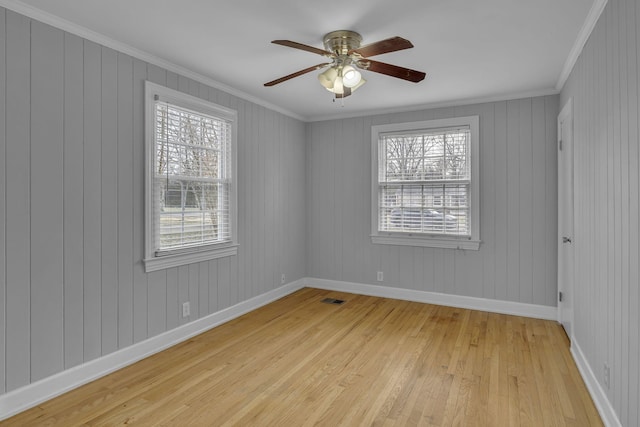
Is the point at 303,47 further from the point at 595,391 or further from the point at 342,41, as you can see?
the point at 595,391

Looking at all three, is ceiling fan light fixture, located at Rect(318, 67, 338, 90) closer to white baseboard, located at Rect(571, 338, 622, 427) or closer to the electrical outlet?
the electrical outlet

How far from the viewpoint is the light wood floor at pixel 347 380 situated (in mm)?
2266

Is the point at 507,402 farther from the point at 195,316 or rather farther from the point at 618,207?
the point at 195,316

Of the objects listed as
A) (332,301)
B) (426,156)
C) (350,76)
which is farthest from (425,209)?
(350,76)

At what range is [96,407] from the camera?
237 cm

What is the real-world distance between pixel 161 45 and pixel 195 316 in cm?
252

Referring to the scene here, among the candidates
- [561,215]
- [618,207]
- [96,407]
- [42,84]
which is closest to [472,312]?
[561,215]

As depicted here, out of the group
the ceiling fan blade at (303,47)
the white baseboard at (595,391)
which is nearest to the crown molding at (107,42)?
the ceiling fan blade at (303,47)

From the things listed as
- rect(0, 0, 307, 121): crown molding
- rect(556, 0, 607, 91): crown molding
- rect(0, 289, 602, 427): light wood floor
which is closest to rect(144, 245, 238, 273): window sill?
rect(0, 289, 602, 427): light wood floor

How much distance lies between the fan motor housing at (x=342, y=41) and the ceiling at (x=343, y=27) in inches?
1.9

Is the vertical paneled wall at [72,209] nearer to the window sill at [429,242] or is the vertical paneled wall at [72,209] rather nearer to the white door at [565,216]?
the window sill at [429,242]

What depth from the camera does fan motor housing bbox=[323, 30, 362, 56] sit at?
2.64 m

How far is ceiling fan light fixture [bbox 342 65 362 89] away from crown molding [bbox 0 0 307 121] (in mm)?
1699

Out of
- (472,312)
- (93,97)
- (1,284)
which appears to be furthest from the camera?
(472,312)
